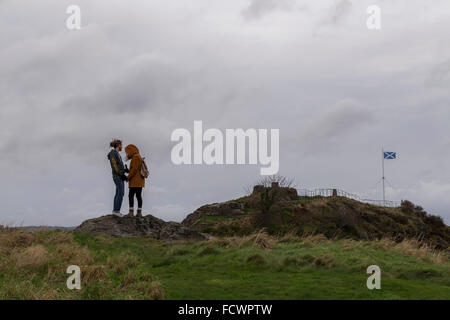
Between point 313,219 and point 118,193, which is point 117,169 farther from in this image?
point 313,219

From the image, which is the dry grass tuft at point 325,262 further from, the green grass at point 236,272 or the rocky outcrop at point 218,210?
the rocky outcrop at point 218,210

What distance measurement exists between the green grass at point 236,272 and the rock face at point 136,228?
3.34 m

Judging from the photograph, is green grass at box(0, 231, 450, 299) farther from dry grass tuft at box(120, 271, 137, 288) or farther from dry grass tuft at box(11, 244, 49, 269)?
dry grass tuft at box(11, 244, 49, 269)

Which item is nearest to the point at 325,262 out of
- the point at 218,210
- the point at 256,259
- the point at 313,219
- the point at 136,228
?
the point at 256,259

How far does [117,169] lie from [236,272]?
1025cm

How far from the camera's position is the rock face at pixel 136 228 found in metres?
21.5

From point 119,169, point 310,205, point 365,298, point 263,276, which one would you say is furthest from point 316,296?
point 310,205

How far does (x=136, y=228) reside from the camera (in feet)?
72.1

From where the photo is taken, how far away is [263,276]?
468 inches

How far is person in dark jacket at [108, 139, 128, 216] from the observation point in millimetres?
21078

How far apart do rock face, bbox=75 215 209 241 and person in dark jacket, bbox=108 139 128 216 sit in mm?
954

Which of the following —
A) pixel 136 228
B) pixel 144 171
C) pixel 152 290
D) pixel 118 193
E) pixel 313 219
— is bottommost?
pixel 152 290
